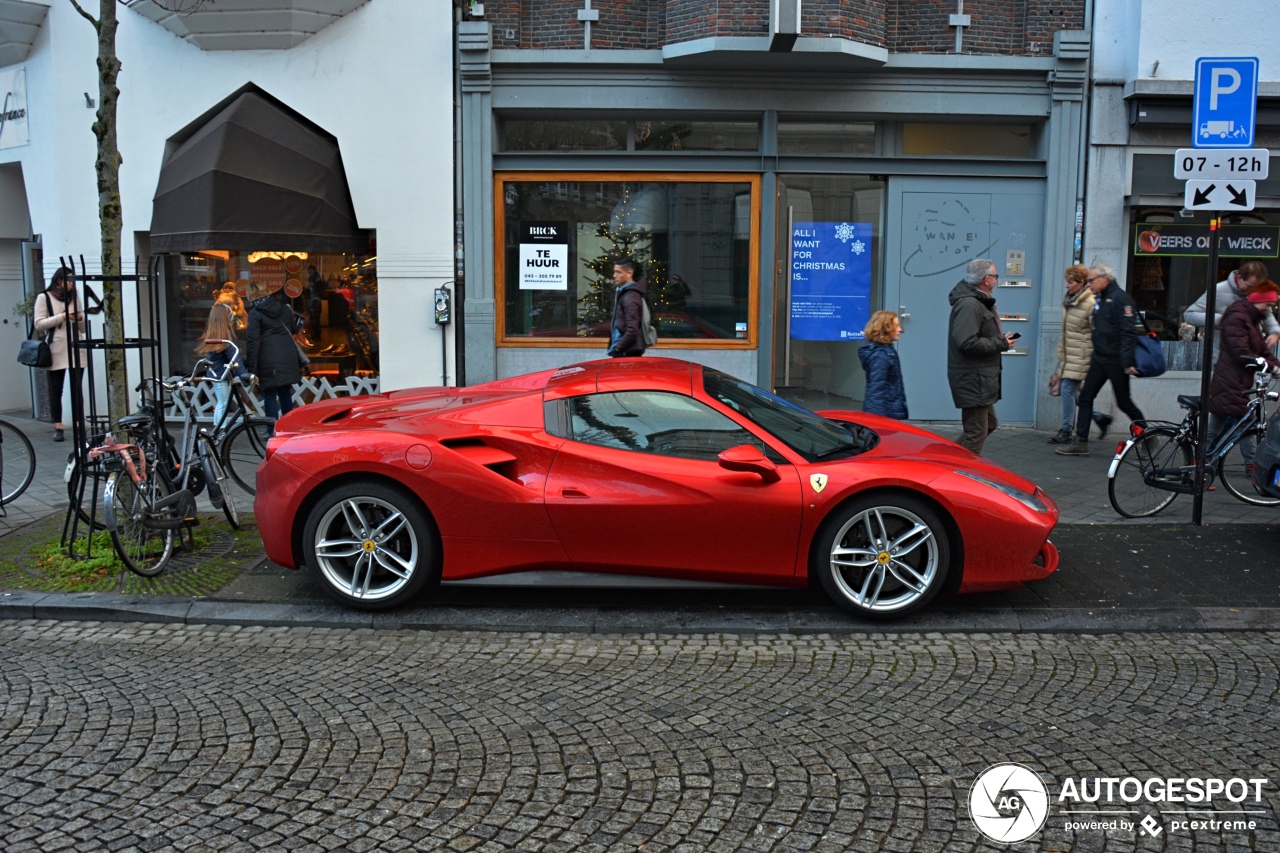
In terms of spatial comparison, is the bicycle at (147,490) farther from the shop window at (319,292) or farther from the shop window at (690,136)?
the shop window at (690,136)

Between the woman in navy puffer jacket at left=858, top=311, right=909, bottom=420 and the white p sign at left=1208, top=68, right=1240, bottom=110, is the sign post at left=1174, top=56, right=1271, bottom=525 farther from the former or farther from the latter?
the woman in navy puffer jacket at left=858, top=311, right=909, bottom=420

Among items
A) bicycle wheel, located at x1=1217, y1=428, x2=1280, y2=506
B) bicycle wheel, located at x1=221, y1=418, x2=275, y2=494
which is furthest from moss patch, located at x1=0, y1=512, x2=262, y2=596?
bicycle wheel, located at x1=1217, y1=428, x2=1280, y2=506

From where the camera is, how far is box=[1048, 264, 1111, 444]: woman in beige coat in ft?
36.8

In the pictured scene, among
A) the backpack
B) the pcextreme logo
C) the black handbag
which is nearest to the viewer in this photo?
the pcextreme logo

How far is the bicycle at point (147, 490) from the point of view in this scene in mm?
6660

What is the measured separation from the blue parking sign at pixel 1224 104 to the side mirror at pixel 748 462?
4.42m

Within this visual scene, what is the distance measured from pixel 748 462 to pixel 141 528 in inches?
151

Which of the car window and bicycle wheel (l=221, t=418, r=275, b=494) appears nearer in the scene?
the car window

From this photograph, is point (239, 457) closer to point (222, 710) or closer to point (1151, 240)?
point (222, 710)

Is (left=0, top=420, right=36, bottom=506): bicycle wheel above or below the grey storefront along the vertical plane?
below

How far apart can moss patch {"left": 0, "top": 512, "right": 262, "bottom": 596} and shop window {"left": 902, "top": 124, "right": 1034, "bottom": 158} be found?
861 centimetres

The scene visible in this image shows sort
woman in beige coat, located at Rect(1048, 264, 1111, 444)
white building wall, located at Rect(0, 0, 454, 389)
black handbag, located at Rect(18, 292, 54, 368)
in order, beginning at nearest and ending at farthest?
1. woman in beige coat, located at Rect(1048, 264, 1111, 444)
2. black handbag, located at Rect(18, 292, 54, 368)
3. white building wall, located at Rect(0, 0, 454, 389)

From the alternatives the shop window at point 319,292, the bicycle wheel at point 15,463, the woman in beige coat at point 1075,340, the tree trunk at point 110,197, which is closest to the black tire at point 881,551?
the tree trunk at point 110,197

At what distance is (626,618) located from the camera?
6051mm
